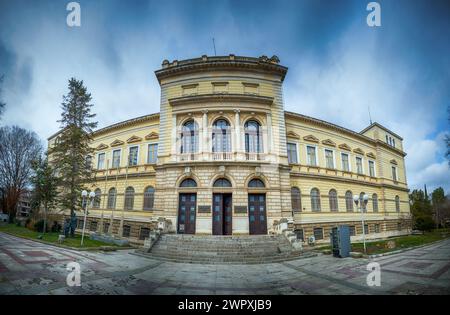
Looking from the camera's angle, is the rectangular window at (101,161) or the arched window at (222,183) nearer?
the arched window at (222,183)

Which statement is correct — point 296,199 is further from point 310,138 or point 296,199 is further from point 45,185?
point 45,185

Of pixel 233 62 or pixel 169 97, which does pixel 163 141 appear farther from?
pixel 233 62

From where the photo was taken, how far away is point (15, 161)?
25281mm

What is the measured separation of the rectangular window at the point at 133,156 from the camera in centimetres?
2025

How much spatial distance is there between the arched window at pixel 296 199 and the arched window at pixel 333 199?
12.5 feet

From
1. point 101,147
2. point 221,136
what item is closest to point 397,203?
point 221,136

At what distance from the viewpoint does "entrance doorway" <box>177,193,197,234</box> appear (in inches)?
567

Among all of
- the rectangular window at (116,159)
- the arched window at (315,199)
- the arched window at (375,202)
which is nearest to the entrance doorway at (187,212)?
the rectangular window at (116,159)

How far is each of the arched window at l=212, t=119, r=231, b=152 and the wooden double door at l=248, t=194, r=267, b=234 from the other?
422cm

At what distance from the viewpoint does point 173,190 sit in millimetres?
14898

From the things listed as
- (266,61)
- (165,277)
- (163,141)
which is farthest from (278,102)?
(165,277)

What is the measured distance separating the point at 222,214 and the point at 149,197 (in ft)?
26.1

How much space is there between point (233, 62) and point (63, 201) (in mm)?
17549

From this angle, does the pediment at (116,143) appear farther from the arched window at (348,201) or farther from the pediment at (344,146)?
the arched window at (348,201)
